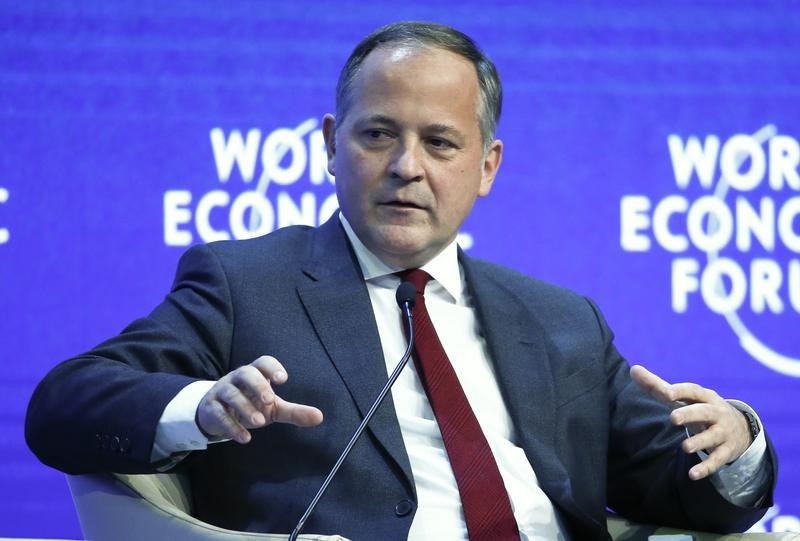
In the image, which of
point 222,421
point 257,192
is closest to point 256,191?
point 257,192

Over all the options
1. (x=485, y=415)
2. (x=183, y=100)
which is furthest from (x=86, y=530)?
(x=183, y=100)

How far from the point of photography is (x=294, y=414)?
1778 millimetres

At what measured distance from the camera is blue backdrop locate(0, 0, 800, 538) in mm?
3092

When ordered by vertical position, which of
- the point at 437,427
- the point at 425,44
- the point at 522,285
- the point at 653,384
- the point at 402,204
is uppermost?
the point at 425,44

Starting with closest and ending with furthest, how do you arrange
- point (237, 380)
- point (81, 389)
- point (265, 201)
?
point (237, 380) < point (81, 389) < point (265, 201)

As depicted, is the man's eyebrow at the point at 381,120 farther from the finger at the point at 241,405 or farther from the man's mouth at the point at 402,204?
the finger at the point at 241,405

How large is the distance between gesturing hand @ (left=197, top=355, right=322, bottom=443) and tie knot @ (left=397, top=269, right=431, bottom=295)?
2.01ft

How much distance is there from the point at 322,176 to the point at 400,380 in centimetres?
100

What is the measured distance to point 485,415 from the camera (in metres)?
2.28

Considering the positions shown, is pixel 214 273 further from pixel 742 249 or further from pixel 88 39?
pixel 742 249

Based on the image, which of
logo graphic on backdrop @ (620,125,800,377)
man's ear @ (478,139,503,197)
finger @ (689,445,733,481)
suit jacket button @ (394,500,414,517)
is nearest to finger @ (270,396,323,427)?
suit jacket button @ (394,500,414,517)

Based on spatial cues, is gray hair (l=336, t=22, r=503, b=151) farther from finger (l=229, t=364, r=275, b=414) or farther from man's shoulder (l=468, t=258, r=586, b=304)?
finger (l=229, t=364, r=275, b=414)

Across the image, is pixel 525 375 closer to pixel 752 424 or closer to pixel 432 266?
pixel 432 266

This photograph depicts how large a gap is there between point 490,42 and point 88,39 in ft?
3.43
